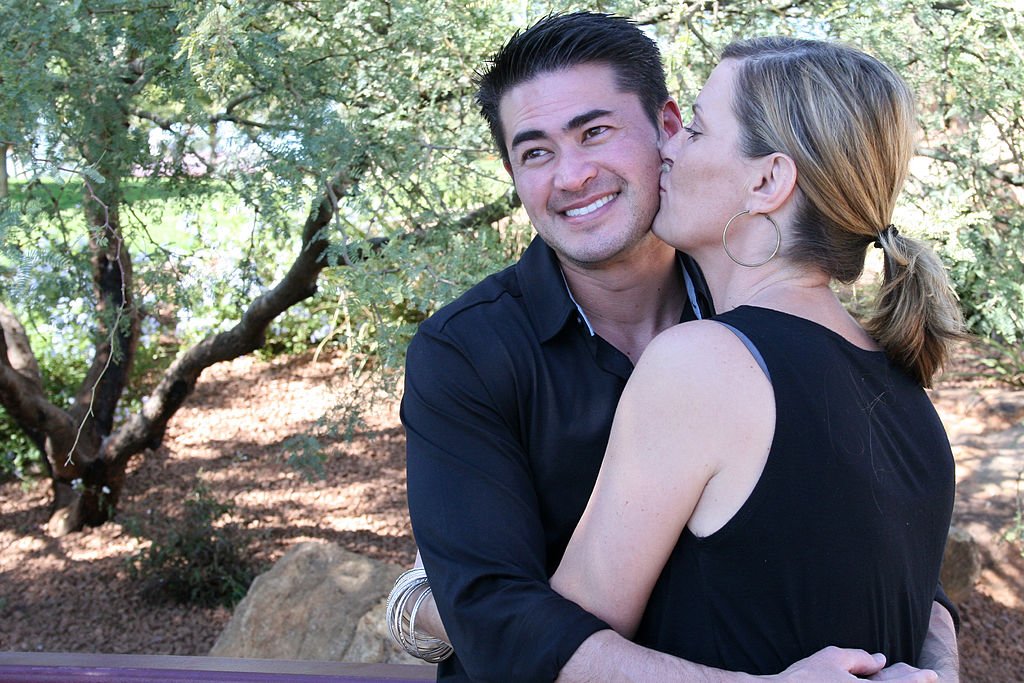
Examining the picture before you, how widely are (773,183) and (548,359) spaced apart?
48 centimetres

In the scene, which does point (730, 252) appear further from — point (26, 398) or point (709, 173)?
point (26, 398)

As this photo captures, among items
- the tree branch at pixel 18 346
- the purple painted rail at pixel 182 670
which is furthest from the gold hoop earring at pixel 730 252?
the tree branch at pixel 18 346

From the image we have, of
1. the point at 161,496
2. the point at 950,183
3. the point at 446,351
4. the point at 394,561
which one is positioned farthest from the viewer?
the point at 161,496

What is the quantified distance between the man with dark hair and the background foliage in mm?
991

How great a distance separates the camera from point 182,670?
1727 millimetres

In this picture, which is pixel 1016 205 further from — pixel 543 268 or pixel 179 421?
pixel 179 421

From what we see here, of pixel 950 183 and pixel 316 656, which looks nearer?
pixel 950 183

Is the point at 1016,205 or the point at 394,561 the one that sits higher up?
the point at 1016,205

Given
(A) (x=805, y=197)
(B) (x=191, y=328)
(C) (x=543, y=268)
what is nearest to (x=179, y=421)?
(B) (x=191, y=328)

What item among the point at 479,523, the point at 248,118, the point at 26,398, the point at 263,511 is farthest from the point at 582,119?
the point at 263,511

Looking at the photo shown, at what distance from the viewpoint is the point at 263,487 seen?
6.39 m

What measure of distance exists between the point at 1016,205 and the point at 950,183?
0.31 meters

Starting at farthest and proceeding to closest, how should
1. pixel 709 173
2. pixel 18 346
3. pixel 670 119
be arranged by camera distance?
1. pixel 18 346
2. pixel 670 119
3. pixel 709 173

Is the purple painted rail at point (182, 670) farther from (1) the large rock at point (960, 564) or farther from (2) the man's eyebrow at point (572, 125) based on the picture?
(1) the large rock at point (960, 564)
